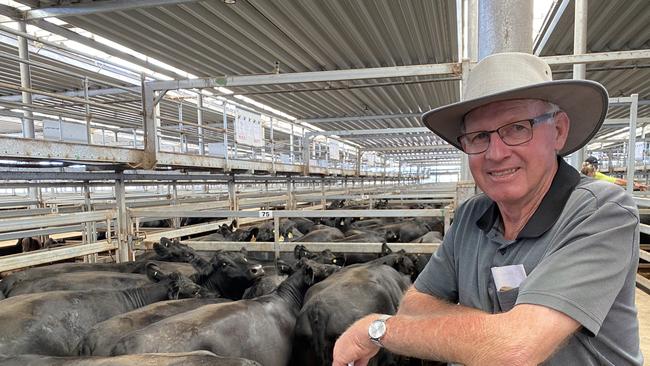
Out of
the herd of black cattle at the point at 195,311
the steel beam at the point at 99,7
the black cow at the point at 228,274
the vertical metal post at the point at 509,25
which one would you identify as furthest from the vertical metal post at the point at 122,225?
the vertical metal post at the point at 509,25

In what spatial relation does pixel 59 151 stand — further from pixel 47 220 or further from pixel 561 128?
pixel 561 128

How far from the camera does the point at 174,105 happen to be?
41.4 ft

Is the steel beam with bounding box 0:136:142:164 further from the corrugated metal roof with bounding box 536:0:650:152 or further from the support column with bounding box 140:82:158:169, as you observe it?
the corrugated metal roof with bounding box 536:0:650:152

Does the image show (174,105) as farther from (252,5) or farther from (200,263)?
(200,263)

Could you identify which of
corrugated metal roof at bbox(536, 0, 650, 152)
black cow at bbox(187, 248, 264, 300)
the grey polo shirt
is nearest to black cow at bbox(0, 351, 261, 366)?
the grey polo shirt

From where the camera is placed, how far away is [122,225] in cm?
570

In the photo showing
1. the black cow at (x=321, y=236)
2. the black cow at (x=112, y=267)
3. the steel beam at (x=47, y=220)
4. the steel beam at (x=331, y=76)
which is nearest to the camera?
the steel beam at (x=331, y=76)

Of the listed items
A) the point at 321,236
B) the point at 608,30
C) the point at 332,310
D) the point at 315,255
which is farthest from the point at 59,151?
the point at 608,30

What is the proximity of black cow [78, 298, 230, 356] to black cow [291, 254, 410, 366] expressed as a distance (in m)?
1.06

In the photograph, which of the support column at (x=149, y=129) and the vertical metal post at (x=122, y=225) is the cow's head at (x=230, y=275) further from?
the vertical metal post at (x=122, y=225)

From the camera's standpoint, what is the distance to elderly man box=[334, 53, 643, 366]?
1.00m

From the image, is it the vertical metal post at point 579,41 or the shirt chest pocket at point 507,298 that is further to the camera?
the vertical metal post at point 579,41

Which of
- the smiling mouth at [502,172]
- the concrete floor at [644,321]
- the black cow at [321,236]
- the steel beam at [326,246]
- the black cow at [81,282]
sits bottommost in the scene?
the concrete floor at [644,321]

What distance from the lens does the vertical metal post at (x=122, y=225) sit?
18.5ft
